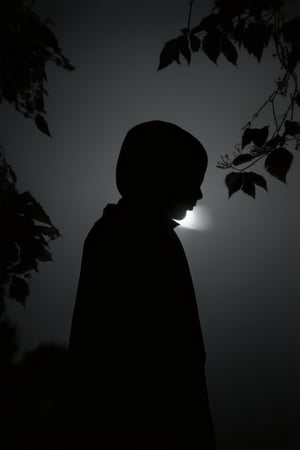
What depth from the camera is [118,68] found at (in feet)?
4.89

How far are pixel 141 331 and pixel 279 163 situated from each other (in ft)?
1.40

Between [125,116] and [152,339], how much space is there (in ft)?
4.05

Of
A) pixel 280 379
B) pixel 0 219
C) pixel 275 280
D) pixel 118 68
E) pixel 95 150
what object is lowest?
pixel 280 379

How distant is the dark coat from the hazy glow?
2.80ft

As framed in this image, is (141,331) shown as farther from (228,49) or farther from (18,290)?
(228,49)

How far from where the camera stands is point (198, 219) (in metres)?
1.47

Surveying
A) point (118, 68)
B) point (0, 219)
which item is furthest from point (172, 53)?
point (118, 68)

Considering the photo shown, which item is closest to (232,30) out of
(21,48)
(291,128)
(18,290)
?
(291,128)

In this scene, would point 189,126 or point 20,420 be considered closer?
point 20,420

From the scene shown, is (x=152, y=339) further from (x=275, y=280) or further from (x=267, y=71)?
(x=267, y=71)

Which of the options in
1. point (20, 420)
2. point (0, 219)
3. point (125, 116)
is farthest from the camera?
point (125, 116)

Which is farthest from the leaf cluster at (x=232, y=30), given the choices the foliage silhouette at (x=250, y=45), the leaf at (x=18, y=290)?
the leaf at (x=18, y=290)

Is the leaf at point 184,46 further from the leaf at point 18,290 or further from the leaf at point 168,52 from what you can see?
the leaf at point 18,290

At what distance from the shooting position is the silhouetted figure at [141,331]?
54cm
